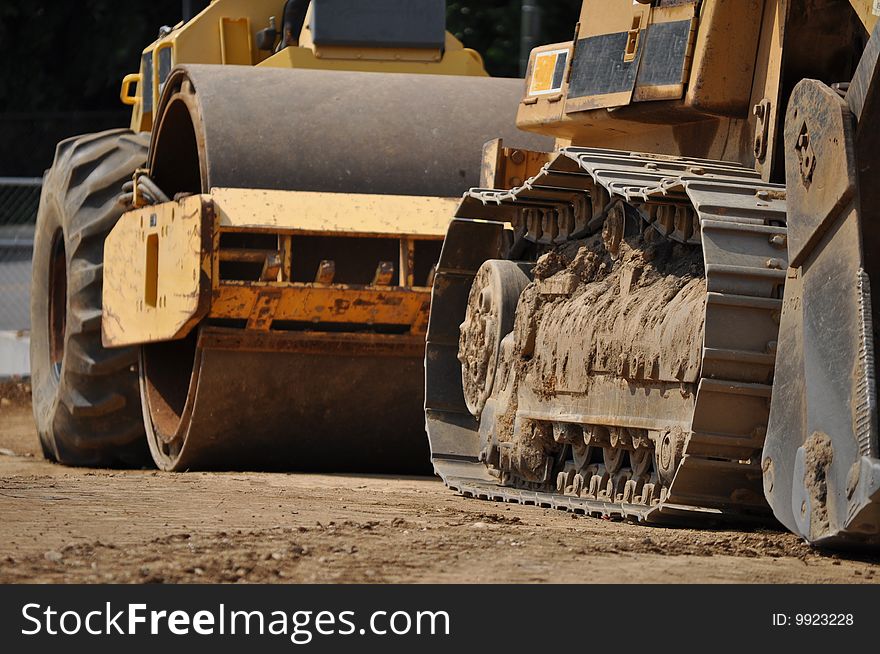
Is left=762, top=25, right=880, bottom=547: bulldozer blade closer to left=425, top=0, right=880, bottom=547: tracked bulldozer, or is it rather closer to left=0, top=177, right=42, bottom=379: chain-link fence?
left=425, top=0, right=880, bottom=547: tracked bulldozer

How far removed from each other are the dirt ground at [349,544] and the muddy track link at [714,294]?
4.6 inches

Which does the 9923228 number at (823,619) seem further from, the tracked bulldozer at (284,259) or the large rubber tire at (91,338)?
the large rubber tire at (91,338)

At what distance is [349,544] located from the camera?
16.8 feet

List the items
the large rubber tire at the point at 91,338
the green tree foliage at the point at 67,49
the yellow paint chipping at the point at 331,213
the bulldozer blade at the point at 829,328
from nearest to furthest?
the bulldozer blade at the point at 829,328 < the yellow paint chipping at the point at 331,213 < the large rubber tire at the point at 91,338 < the green tree foliage at the point at 67,49

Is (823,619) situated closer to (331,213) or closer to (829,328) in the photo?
(829,328)

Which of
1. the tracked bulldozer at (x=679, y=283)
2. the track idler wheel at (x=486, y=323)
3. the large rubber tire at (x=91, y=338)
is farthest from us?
the large rubber tire at (x=91, y=338)

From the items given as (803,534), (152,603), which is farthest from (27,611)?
(803,534)

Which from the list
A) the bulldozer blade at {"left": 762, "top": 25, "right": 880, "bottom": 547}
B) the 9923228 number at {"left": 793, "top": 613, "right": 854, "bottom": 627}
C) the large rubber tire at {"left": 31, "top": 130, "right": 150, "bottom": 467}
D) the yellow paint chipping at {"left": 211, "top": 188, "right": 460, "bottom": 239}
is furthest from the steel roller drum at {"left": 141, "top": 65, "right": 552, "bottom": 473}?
the 9923228 number at {"left": 793, "top": 613, "right": 854, "bottom": 627}

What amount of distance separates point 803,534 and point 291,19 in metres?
6.14

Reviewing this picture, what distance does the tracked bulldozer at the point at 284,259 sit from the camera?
8133 millimetres

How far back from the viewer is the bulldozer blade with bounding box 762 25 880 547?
15.6ft

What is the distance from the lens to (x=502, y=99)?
8992 millimetres

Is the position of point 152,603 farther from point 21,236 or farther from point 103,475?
point 21,236

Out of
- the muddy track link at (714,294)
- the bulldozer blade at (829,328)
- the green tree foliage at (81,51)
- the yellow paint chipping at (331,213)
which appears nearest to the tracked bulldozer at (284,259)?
the yellow paint chipping at (331,213)
